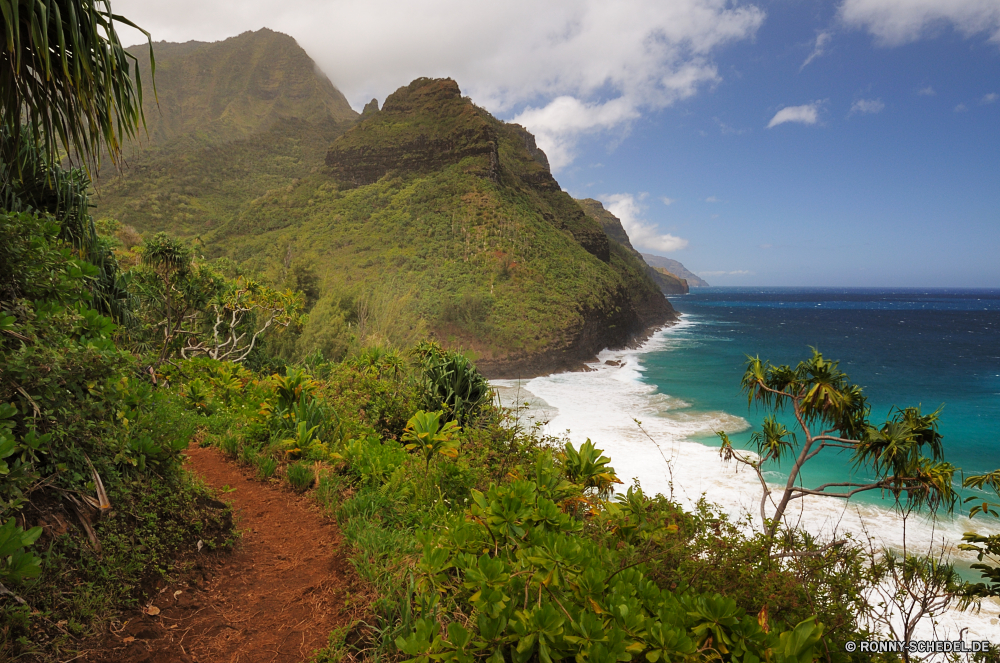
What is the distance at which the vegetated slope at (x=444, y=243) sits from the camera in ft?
110

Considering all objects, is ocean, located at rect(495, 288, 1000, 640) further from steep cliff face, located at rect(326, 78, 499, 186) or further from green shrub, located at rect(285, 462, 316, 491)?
steep cliff face, located at rect(326, 78, 499, 186)

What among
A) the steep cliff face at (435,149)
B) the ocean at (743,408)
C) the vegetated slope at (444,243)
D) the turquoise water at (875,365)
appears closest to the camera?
the ocean at (743,408)

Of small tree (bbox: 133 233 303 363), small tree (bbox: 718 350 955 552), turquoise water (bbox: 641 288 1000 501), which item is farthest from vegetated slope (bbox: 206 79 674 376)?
small tree (bbox: 718 350 955 552)

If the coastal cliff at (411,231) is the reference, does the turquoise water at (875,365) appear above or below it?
below

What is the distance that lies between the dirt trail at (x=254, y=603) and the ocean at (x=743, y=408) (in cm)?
205

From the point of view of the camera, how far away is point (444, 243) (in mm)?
43625

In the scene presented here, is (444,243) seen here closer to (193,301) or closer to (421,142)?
(421,142)

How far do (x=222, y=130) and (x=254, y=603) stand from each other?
113 m

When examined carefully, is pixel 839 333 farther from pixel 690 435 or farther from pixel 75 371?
pixel 75 371

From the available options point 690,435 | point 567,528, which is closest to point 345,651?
point 567,528

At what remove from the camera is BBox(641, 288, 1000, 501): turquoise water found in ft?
71.6

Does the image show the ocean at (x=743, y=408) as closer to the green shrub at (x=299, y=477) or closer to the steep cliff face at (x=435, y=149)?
the green shrub at (x=299, y=477)

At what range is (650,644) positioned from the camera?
1.55 meters

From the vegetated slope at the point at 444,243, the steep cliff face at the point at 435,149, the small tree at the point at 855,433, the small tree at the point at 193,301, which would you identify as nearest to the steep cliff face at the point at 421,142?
the steep cliff face at the point at 435,149
